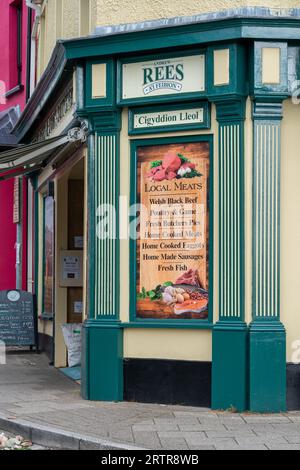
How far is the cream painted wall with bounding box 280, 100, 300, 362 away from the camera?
9.78 metres

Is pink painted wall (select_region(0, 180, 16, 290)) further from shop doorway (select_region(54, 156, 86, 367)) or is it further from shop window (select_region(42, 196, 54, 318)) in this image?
shop doorway (select_region(54, 156, 86, 367))

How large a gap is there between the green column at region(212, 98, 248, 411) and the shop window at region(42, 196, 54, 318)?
5.22 metres

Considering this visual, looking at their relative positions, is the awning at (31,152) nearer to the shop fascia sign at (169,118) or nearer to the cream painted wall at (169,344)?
the shop fascia sign at (169,118)

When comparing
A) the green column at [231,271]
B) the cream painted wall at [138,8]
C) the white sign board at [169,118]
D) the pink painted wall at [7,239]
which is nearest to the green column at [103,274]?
the white sign board at [169,118]

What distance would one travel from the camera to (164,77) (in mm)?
10133

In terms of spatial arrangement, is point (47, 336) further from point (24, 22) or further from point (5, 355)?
point (24, 22)

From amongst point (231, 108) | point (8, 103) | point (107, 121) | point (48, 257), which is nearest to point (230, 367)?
point (231, 108)

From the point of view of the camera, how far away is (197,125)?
10016mm

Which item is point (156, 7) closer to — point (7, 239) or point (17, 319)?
point (17, 319)

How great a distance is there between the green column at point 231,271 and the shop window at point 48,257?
5.22m

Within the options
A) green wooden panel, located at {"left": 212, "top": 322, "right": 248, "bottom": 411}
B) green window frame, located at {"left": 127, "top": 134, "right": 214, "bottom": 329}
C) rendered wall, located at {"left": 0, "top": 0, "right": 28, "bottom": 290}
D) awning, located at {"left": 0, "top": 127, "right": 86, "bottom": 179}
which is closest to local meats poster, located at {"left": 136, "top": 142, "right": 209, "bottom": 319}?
green window frame, located at {"left": 127, "top": 134, "right": 214, "bottom": 329}

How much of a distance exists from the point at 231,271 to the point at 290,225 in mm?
817

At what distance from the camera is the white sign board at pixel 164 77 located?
32.7ft
